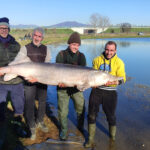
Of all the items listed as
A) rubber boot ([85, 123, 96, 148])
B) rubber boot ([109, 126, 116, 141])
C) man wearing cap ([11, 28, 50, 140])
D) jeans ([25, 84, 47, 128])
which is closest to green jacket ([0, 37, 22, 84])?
man wearing cap ([11, 28, 50, 140])

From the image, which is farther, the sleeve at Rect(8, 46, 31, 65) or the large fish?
the sleeve at Rect(8, 46, 31, 65)

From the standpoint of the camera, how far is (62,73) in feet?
15.4

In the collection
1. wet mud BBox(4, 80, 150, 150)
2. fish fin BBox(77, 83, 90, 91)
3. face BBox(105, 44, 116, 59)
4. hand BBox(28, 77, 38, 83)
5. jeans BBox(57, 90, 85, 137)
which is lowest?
wet mud BBox(4, 80, 150, 150)

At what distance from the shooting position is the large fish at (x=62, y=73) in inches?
183

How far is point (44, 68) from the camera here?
477 centimetres

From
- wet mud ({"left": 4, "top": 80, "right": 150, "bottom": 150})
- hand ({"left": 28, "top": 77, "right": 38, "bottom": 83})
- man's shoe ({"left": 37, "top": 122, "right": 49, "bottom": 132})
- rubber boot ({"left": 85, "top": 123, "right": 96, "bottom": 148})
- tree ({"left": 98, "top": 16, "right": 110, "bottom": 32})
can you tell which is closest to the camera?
hand ({"left": 28, "top": 77, "right": 38, "bottom": 83})

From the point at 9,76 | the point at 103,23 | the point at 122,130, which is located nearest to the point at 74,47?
the point at 9,76

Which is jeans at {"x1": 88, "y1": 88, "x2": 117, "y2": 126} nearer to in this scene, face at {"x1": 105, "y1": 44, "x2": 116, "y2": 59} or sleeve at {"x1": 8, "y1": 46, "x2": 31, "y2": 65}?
face at {"x1": 105, "y1": 44, "x2": 116, "y2": 59}

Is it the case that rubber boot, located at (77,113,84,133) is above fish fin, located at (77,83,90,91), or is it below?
below

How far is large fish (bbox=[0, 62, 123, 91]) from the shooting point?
15.3ft

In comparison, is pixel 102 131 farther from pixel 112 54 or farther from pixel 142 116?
pixel 112 54

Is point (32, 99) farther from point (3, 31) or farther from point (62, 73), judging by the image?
point (3, 31)

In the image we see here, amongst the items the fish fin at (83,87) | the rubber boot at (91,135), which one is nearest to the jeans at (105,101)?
the fish fin at (83,87)

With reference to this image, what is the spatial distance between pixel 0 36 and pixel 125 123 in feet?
16.7
